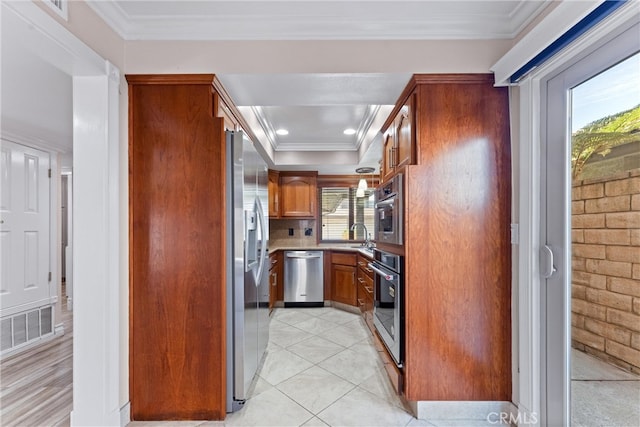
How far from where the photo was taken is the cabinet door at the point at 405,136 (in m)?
1.92

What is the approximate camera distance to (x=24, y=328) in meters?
2.90

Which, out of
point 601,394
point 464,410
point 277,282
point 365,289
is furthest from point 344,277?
point 601,394

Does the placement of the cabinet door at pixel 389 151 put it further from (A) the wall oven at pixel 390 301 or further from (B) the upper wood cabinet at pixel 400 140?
Result: (A) the wall oven at pixel 390 301

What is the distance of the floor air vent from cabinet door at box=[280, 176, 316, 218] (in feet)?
10.1

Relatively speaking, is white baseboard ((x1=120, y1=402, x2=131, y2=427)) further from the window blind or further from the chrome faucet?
the window blind

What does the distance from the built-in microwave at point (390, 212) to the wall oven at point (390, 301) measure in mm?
139

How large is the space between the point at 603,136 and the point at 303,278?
11.9 ft

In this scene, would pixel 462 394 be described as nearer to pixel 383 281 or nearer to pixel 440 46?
pixel 383 281

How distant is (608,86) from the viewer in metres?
1.28

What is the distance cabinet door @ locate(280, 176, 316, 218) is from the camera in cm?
474

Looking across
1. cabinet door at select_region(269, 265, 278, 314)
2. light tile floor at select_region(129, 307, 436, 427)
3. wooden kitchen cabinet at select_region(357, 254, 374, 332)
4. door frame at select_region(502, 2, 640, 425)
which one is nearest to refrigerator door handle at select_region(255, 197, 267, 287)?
light tile floor at select_region(129, 307, 436, 427)

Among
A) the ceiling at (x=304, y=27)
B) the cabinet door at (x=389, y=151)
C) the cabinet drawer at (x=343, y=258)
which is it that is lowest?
the cabinet drawer at (x=343, y=258)

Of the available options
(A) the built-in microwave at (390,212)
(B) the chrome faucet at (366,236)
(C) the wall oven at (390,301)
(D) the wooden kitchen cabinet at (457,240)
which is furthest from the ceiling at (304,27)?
(B) the chrome faucet at (366,236)

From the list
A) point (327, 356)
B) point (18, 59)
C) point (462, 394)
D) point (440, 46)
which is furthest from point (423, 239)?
point (18, 59)
